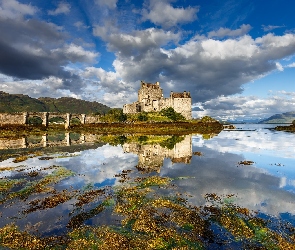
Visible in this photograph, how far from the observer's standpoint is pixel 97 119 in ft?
434

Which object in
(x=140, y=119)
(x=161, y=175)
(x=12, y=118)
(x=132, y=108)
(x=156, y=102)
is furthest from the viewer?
(x=132, y=108)

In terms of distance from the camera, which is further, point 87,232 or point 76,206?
point 76,206

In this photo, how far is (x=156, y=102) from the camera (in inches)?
5443

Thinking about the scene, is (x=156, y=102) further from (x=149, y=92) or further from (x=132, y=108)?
(x=132, y=108)

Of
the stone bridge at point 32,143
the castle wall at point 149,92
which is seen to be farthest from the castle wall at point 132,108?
the stone bridge at point 32,143

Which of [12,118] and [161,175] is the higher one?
[12,118]

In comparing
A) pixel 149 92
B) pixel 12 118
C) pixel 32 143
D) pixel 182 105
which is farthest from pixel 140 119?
pixel 32 143

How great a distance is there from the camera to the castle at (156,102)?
134500 mm

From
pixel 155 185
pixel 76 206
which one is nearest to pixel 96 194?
pixel 76 206

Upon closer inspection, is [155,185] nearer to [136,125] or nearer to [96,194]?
[96,194]

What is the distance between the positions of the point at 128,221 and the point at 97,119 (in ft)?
402

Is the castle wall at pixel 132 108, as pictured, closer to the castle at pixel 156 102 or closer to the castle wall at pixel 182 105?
the castle at pixel 156 102

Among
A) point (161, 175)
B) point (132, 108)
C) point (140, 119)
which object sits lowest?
point (161, 175)

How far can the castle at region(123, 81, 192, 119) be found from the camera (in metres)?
134
